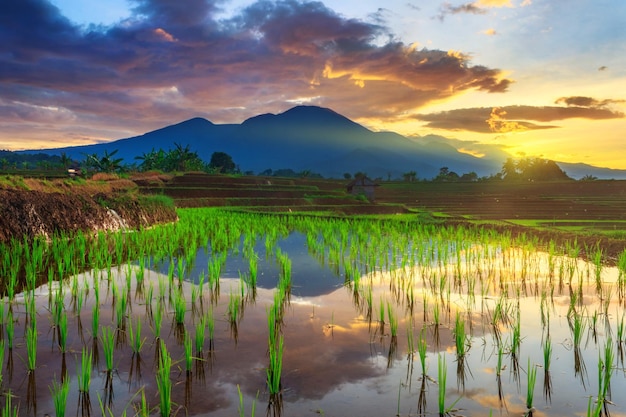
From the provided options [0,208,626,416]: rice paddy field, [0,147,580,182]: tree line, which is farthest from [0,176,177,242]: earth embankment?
[0,147,580,182]: tree line

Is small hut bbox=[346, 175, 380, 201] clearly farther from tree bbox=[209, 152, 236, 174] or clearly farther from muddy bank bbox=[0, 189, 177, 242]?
tree bbox=[209, 152, 236, 174]

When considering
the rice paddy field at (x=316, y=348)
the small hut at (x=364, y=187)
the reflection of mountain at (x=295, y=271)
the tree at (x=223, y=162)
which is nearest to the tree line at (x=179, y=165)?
the tree at (x=223, y=162)

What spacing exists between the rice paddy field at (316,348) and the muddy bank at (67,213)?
2.82 metres

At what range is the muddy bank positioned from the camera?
10.1 m

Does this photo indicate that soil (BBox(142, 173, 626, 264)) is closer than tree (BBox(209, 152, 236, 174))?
Yes

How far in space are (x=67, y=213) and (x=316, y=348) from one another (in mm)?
10207

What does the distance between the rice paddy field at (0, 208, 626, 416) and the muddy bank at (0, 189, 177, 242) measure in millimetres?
2815

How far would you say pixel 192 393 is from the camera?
327 cm

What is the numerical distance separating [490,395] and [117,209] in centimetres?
1360

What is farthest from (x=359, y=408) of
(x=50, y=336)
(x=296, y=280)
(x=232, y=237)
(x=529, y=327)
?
(x=232, y=237)

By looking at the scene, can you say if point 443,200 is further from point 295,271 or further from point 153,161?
point 153,161

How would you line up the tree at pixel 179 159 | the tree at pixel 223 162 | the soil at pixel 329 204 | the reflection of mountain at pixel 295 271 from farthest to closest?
the tree at pixel 223 162
the tree at pixel 179 159
the soil at pixel 329 204
the reflection of mountain at pixel 295 271

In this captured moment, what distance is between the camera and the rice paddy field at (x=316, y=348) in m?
3.14

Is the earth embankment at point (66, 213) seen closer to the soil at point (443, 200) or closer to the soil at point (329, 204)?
the soil at point (329, 204)
